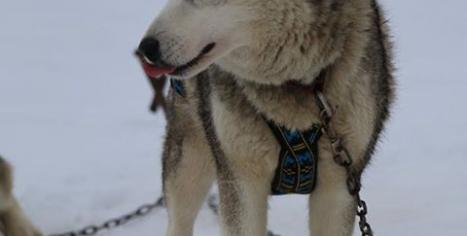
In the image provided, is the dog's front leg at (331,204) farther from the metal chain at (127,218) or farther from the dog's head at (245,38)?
the metal chain at (127,218)

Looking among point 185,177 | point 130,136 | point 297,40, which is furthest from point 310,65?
point 130,136

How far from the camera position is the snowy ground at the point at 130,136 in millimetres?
4938

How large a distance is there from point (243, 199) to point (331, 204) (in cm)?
35

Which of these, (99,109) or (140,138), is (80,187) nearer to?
(140,138)

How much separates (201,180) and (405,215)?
1545 millimetres

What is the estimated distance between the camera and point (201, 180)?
12.6 ft

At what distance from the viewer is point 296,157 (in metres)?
2.82

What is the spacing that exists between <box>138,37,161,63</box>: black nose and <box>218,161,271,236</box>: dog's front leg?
2.01 ft

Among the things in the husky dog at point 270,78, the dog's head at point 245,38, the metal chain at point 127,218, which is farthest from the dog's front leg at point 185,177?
the dog's head at point 245,38

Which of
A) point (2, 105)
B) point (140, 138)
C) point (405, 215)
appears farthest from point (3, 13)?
point (405, 215)

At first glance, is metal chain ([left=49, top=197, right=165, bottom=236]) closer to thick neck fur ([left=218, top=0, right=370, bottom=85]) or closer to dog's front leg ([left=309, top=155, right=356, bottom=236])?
dog's front leg ([left=309, top=155, right=356, bottom=236])

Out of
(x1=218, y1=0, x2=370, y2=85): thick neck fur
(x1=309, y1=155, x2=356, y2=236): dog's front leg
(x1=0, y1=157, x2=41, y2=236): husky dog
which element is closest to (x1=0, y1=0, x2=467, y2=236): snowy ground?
(x1=0, y1=157, x2=41, y2=236): husky dog

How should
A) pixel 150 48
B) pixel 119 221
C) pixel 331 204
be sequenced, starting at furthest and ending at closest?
pixel 119 221
pixel 331 204
pixel 150 48

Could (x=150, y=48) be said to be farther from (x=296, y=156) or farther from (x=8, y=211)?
(x=8, y=211)
